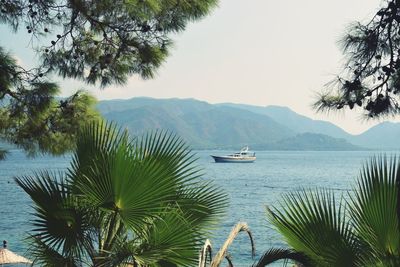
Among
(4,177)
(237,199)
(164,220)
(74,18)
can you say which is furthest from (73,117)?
(4,177)

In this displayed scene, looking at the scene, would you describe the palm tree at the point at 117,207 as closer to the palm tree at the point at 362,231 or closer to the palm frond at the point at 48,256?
the palm frond at the point at 48,256

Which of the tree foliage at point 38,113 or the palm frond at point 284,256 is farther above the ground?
the tree foliage at point 38,113

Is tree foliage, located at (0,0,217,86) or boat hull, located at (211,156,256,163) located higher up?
tree foliage, located at (0,0,217,86)

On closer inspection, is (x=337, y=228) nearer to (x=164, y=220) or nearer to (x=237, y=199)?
(x=164, y=220)

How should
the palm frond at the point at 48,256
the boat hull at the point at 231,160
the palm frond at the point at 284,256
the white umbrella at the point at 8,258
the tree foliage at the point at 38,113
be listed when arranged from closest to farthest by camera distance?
the palm frond at the point at 284,256 < the palm frond at the point at 48,256 < the tree foliage at the point at 38,113 < the white umbrella at the point at 8,258 < the boat hull at the point at 231,160

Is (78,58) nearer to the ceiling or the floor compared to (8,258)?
nearer to the ceiling

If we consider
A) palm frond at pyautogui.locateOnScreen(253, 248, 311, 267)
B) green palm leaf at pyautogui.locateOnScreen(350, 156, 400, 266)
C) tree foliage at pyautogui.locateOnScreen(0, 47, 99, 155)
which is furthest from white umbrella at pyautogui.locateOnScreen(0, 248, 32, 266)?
green palm leaf at pyautogui.locateOnScreen(350, 156, 400, 266)

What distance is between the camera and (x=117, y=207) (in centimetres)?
421

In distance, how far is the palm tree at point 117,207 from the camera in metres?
4.22

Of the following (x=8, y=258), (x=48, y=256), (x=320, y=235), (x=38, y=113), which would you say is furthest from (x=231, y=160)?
(x=320, y=235)

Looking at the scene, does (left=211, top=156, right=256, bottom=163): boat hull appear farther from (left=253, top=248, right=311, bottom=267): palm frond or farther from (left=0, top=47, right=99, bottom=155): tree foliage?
(left=253, top=248, right=311, bottom=267): palm frond

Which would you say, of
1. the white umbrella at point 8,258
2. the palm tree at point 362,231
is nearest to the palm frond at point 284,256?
the palm tree at point 362,231

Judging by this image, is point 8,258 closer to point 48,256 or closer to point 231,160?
point 48,256

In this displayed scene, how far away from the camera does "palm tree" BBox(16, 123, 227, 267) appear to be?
422 centimetres
